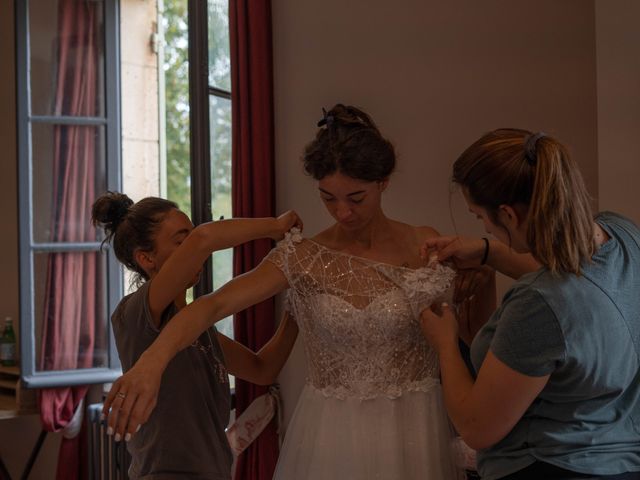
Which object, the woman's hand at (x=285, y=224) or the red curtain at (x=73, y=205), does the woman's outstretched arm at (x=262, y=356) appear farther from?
the red curtain at (x=73, y=205)

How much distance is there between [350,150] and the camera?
2031mm

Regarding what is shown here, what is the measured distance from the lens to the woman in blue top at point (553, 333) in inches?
55.6

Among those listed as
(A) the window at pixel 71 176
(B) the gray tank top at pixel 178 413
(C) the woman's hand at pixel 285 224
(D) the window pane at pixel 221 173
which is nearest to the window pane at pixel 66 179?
(A) the window at pixel 71 176

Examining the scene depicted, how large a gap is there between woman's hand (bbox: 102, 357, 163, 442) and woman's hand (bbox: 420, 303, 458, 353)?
0.59 metres

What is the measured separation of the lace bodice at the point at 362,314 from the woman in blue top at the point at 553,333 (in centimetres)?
50

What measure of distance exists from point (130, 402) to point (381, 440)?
74cm

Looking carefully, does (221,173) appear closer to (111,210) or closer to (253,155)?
(253,155)

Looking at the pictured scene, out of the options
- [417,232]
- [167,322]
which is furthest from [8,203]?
[417,232]

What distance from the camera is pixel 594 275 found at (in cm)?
145

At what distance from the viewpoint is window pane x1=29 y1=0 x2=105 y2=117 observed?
159 inches

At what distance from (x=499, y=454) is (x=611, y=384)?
254 millimetres

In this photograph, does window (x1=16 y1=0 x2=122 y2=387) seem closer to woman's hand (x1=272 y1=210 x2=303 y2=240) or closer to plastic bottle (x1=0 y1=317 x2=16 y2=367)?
plastic bottle (x1=0 y1=317 x2=16 y2=367)

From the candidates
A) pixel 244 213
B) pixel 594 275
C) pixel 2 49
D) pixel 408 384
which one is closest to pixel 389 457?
pixel 408 384

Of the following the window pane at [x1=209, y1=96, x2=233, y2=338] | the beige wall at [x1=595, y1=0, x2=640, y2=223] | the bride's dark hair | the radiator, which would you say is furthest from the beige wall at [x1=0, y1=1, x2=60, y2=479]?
the beige wall at [x1=595, y1=0, x2=640, y2=223]
